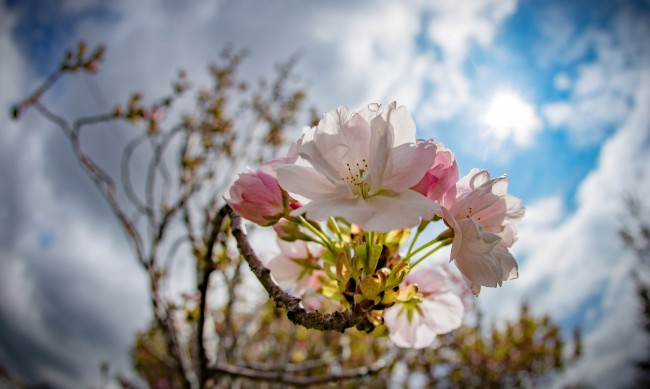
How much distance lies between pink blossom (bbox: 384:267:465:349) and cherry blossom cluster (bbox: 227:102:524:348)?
0.12m

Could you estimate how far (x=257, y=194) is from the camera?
823mm

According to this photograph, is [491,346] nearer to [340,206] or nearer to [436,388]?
[436,388]

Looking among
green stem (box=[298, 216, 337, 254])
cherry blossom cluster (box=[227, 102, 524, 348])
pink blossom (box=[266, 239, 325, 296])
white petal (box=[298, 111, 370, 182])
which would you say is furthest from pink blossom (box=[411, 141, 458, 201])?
pink blossom (box=[266, 239, 325, 296])

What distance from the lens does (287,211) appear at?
88cm

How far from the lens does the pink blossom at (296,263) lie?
1062mm

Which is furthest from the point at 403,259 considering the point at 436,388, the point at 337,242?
the point at 436,388

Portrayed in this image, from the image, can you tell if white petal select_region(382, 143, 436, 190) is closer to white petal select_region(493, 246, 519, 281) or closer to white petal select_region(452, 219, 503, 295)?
white petal select_region(452, 219, 503, 295)

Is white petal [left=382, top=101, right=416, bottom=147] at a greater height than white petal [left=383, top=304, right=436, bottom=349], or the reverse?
white petal [left=382, top=101, right=416, bottom=147]

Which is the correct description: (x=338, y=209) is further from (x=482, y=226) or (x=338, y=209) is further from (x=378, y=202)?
(x=482, y=226)

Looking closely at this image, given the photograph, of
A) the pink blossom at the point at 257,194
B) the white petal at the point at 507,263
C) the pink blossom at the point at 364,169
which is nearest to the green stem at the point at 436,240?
the white petal at the point at 507,263

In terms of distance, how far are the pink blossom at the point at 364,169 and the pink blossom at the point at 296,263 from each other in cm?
31

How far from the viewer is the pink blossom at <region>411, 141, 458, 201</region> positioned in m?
0.77

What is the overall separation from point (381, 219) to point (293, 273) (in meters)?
0.51

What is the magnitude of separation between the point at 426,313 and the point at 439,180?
50 centimetres
